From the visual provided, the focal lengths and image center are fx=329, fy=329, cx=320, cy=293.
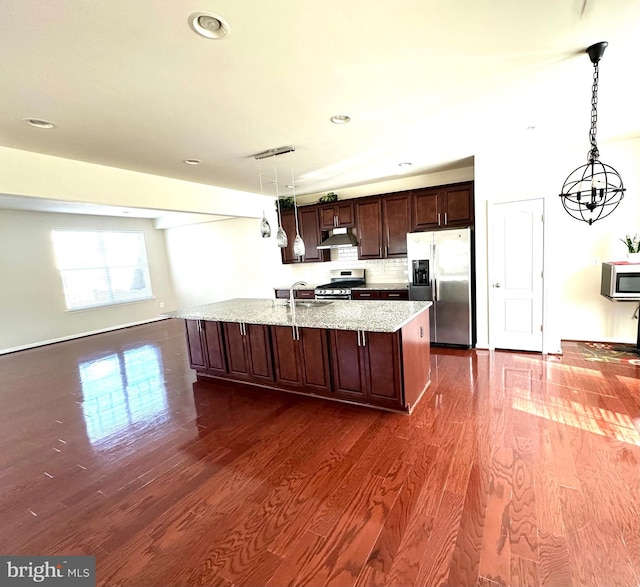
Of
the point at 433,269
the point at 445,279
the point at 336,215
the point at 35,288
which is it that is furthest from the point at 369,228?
the point at 35,288

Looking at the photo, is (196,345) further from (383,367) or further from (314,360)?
(383,367)

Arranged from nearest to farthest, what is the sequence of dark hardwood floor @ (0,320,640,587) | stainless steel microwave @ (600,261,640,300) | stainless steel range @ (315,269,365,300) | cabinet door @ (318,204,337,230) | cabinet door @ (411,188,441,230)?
dark hardwood floor @ (0,320,640,587) → stainless steel microwave @ (600,261,640,300) → cabinet door @ (411,188,441,230) → stainless steel range @ (315,269,365,300) → cabinet door @ (318,204,337,230)

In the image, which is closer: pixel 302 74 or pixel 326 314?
pixel 302 74

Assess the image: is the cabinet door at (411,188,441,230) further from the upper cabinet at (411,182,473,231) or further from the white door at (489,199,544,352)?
the white door at (489,199,544,352)

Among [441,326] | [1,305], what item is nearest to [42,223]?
[1,305]

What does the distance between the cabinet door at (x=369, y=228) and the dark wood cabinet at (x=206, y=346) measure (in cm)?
276

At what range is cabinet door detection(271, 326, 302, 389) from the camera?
3.36 metres

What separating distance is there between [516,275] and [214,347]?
153 inches

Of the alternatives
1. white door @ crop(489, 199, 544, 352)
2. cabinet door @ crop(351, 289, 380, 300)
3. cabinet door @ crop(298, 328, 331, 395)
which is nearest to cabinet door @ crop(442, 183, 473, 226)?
white door @ crop(489, 199, 544, 352)

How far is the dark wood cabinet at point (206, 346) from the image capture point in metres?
3.90

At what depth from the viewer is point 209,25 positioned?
1.63 m

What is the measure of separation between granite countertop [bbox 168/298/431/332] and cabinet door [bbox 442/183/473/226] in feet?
6.31

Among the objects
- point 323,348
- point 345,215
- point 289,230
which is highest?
point 345,215

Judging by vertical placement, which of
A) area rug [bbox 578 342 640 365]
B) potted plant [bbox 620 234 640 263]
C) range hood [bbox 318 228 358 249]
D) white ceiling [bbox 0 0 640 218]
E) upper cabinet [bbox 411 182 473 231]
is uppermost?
white ceiling [bbox 0 0 640 218]
